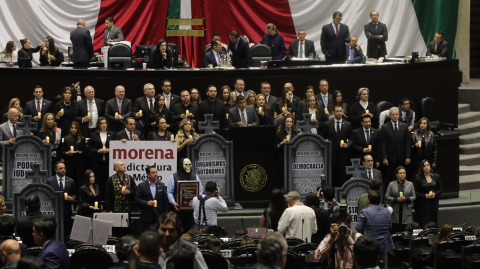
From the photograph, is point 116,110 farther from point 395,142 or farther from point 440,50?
point 440,50

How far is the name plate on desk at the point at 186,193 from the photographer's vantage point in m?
12.4

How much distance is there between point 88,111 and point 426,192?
261 inches

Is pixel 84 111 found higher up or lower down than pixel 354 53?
lower down

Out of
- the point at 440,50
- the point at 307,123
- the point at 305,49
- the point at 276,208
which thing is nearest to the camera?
the point at 276,208

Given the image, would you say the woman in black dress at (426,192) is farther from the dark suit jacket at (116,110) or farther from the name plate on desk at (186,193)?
the dark suit jacket at (116,110)

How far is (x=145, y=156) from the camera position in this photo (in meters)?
13.8

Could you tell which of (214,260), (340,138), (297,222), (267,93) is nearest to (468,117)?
(340,138)

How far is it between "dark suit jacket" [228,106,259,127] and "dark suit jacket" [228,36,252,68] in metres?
2.48

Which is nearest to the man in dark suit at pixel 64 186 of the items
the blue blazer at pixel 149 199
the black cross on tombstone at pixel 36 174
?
the black cross on tombstone at pixel 36 174

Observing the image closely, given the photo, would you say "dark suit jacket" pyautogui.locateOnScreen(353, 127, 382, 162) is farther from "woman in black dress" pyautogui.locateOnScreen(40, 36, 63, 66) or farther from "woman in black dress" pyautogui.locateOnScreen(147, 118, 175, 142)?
"woman in black dress" pyautogui.locateOnScreen(40, 36, 63, 66)

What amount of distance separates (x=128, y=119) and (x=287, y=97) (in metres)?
3.27

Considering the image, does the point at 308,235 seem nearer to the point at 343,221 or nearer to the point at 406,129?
the point at 343,221

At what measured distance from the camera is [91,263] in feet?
29.3

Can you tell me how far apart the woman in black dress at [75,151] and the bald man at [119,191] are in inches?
57.5
